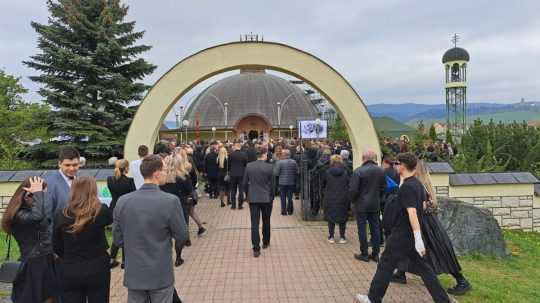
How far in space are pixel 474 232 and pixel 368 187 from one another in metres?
2.55

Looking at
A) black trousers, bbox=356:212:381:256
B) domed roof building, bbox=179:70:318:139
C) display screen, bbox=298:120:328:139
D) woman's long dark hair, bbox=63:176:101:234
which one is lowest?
black trousers, bbox=356:212:381:256

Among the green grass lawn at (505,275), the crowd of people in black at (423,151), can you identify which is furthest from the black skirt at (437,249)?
the crowd of people in black at (423,151)

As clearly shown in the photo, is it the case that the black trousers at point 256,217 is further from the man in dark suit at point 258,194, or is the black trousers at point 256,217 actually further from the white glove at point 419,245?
the white glove at point 419,245

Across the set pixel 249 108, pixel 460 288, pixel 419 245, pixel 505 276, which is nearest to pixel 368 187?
pixel 460 288

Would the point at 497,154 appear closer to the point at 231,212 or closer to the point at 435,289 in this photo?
the point at 231,212

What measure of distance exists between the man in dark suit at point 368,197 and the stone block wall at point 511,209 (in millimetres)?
4386

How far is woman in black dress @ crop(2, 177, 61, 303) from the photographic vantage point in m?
3.88

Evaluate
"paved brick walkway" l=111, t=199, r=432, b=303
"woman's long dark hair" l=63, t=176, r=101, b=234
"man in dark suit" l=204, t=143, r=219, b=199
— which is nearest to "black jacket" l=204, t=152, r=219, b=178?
"man in dark suit" l=204, t=143, r=219, b=199

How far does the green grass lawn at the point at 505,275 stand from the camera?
17.7ft

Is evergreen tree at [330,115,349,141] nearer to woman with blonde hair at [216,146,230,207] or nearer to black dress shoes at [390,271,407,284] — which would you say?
woman with blonde hair at [216,146,230,207]

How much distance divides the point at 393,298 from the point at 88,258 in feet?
12.5

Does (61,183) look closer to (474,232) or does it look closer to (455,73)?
(474,232)

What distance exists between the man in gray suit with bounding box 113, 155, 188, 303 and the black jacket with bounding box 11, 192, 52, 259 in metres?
0.94

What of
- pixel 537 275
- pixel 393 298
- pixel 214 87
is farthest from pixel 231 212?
pixel 214 87
